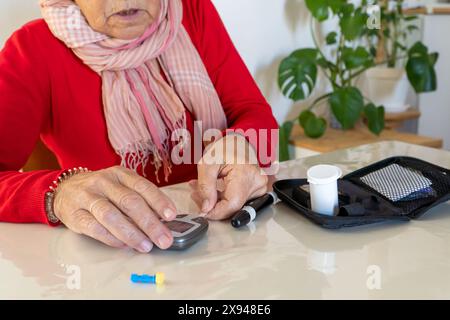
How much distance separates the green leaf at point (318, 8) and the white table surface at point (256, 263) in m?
1.62

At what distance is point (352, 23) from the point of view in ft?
7.87

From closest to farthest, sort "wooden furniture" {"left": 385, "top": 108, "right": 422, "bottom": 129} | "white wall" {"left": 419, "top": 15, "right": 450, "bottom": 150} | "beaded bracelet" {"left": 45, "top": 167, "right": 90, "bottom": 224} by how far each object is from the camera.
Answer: "beaded bracelet" {"left": 45, "top": 167, "right": 90, "bottom": 224} < "wooden furniture" {"left": 385, "top": 108, "right": 422, "bottom": 129} < "white wall" {"left": 419, "top": 15, "right": 450, "bottom": 150}

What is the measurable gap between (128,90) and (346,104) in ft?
4.42

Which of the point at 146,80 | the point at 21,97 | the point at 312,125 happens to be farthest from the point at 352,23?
the point at 21,97

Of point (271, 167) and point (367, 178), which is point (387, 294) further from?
point (271, 167)

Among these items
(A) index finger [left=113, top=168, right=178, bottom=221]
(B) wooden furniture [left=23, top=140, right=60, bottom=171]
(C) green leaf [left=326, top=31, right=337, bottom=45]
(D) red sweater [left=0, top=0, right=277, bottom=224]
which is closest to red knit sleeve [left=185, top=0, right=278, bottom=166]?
(D) red sweater [left=0, top=0, right=277, bottom=224]

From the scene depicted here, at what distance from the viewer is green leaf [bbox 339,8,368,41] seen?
2393 millimetres

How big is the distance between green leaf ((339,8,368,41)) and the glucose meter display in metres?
1.81

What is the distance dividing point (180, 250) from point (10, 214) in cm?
31

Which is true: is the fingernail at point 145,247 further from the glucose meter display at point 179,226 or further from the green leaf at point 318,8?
the green leaf at point 318,8

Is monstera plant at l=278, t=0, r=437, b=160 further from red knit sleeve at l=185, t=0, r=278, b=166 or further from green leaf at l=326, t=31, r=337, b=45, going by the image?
red knit sleeve at l=185, t=0, r=278, b=166

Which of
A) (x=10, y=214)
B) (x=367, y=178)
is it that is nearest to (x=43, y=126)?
(x=10, y=214)

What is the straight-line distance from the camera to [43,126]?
134 cm

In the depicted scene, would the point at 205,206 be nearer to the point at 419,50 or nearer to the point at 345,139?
the point at 345,139
